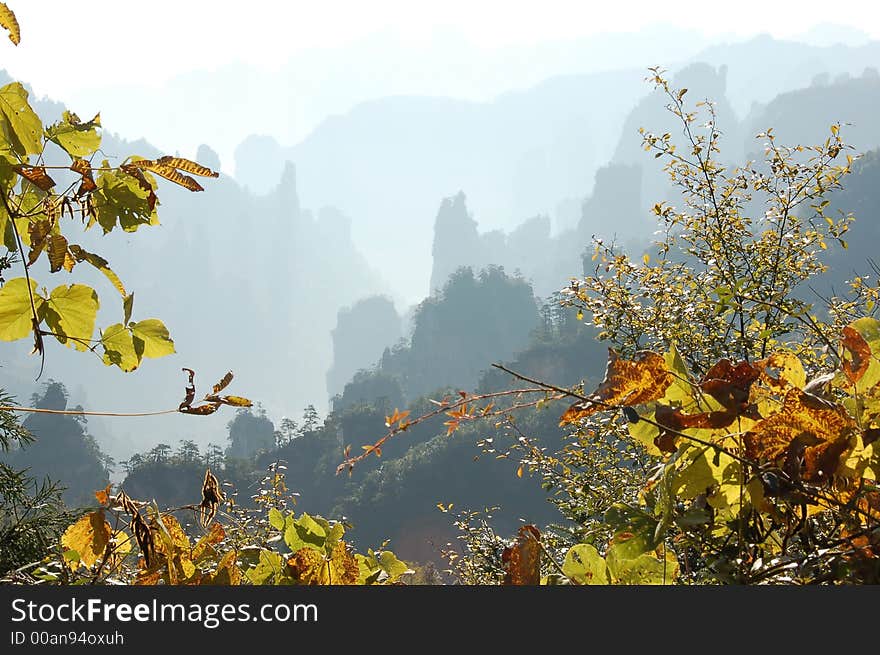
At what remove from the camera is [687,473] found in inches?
23.4

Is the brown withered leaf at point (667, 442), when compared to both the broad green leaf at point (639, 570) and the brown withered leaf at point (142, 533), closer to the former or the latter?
the broad green leaf at point (639, 570)

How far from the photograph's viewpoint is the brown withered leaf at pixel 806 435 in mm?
563

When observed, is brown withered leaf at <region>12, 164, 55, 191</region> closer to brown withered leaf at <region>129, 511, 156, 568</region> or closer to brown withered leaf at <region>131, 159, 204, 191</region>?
brown withered leaf at <region>131, 159, 204, 191</region>

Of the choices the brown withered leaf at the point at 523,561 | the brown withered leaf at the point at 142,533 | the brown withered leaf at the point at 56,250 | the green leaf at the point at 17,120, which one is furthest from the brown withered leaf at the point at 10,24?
the brown withered leaf at the point at 523,561

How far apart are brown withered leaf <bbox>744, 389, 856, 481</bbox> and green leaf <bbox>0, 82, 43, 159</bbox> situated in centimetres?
71

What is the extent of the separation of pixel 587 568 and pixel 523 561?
0.10 m

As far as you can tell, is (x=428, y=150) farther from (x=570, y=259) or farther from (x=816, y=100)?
(x=816, y=100)

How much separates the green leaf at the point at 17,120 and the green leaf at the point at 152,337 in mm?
218

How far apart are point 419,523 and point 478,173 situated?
129 meters

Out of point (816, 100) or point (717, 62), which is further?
point (717, 62)

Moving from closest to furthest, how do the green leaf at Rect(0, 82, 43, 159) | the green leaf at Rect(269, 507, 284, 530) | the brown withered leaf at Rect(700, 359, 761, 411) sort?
the brown withered leaf at Rect(700, 359, 761, 411)
the green leaf at Rect(0, 82, 43, 159)
the green leaf at Rect(269, 507, 284, 530)

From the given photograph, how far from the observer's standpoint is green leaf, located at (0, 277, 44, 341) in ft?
2.41

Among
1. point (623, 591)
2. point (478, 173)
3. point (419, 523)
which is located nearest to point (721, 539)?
point (623, 591)

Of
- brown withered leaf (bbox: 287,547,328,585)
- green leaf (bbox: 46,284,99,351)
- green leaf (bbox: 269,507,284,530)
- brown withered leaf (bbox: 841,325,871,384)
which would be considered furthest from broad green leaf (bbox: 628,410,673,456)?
green leaf (bbox: 46,284,99,351)
